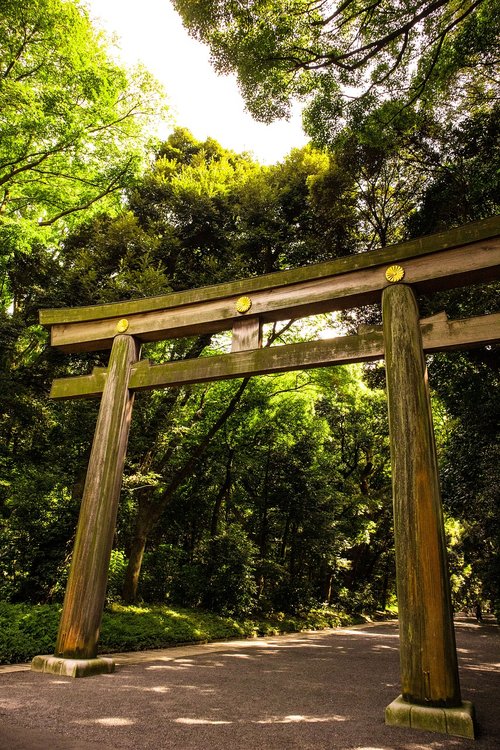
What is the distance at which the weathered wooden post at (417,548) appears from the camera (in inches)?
135

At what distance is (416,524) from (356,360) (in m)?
1.71

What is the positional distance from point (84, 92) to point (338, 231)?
681 centimetres

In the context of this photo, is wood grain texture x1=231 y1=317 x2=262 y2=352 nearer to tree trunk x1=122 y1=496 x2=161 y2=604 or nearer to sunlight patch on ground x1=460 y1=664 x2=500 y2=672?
sunlight patch on ground x1=460 y1=664 x2=500 y2=672

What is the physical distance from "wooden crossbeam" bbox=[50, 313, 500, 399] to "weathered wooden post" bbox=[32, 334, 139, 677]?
0.29 metres

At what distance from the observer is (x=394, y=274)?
470 cm

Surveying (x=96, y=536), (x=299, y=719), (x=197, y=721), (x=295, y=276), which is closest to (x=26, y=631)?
(x=96, y=536)

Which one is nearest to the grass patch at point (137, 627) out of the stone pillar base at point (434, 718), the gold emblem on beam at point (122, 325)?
the gold emblem on beam at point (122, 325)

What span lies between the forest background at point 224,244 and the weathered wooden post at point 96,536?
1.61 metres

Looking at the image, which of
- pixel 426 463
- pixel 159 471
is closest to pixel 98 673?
pixel 426 463

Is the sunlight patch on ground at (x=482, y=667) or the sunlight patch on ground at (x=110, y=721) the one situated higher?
the sunlight patch on ground at (x=110, y=721)

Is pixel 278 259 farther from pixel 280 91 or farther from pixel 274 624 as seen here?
pixel 274 624

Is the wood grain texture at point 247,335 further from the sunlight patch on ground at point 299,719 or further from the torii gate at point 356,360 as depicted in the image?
the sunlight patch on ground at point 299,719

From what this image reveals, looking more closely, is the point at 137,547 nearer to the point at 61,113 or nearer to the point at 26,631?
the point at 26,631

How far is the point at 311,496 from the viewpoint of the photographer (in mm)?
14656
